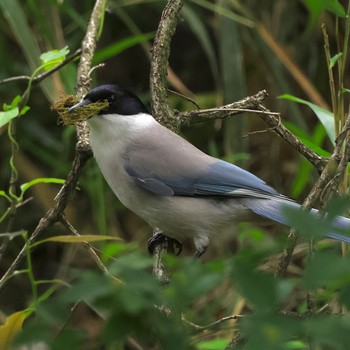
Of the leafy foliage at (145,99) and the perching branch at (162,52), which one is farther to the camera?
the perching branch at (162,52)

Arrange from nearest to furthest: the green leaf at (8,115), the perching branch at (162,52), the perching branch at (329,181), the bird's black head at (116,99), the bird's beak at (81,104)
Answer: the perching branch at (329,181) → the green leaf at (8,115) → the bird's beak at (81,104) → the bird's black head at (116,99) → the perching branch at (162,52)

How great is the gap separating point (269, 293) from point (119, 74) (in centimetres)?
426

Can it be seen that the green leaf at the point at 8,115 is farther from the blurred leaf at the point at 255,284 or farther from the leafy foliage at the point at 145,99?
the blurred leaf at the point at 255,284

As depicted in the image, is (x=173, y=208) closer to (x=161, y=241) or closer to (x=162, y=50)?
(x=161, y=241)

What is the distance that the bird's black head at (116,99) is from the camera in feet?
8.30

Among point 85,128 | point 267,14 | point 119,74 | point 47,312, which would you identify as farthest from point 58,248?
point 47,312

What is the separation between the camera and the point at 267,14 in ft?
14.6

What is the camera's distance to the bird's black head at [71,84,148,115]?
253 cm

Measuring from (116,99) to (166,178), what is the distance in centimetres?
30

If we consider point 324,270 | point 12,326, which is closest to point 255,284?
point 324,270

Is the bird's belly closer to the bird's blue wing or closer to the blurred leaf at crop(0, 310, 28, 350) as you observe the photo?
the bird's blue wing

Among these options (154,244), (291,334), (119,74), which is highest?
(291,334)

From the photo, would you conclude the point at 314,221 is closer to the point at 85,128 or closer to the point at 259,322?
the point at 259,322

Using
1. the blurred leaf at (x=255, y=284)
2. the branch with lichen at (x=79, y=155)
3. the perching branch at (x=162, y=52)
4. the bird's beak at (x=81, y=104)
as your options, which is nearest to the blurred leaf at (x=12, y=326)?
the branch with lichen at (x=79, y=155)
